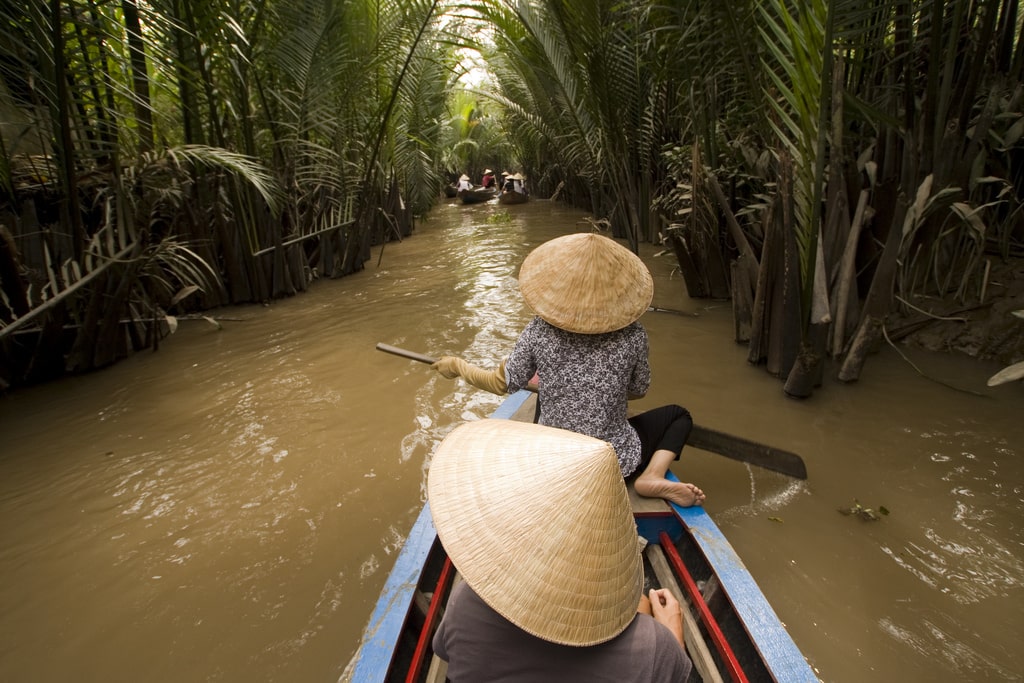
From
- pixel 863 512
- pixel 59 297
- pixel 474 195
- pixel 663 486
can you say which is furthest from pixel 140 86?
pixel 474 195

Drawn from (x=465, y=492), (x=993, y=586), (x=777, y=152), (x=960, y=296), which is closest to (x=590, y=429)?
(x=465, y=492)

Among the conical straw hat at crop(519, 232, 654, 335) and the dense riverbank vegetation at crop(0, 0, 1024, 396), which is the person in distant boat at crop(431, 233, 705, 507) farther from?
the dense riverbank vegetation at crop(0, 0, 1024, 396)

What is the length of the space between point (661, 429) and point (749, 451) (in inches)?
21.0

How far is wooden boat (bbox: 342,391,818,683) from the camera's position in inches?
54.3

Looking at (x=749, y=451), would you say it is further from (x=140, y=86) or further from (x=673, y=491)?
(x=140, y=86)

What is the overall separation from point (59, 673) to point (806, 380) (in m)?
3.58

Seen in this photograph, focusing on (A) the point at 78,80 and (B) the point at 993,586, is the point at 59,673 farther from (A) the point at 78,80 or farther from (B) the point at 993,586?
(A) the point at 78,80

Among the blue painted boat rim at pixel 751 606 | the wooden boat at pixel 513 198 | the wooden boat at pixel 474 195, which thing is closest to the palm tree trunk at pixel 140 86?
the blue painted boat rim at pixel 751 606

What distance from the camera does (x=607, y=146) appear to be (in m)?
5.82

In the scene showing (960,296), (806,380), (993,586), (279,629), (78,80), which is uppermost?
(78,80)

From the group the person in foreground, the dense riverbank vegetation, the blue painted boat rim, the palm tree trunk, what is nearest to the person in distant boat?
the blue painted boat rim

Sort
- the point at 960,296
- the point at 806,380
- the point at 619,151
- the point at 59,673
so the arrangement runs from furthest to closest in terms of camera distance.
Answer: the point at 619,151, the point at 960,296, the point at 806,380, the point at 59,673

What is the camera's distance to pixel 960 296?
137 inches

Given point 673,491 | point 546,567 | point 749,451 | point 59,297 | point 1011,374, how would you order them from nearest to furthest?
1. point 546,567
2. point 1011,374
3. point 673,491
4. point 749,451
5. point 59,297
